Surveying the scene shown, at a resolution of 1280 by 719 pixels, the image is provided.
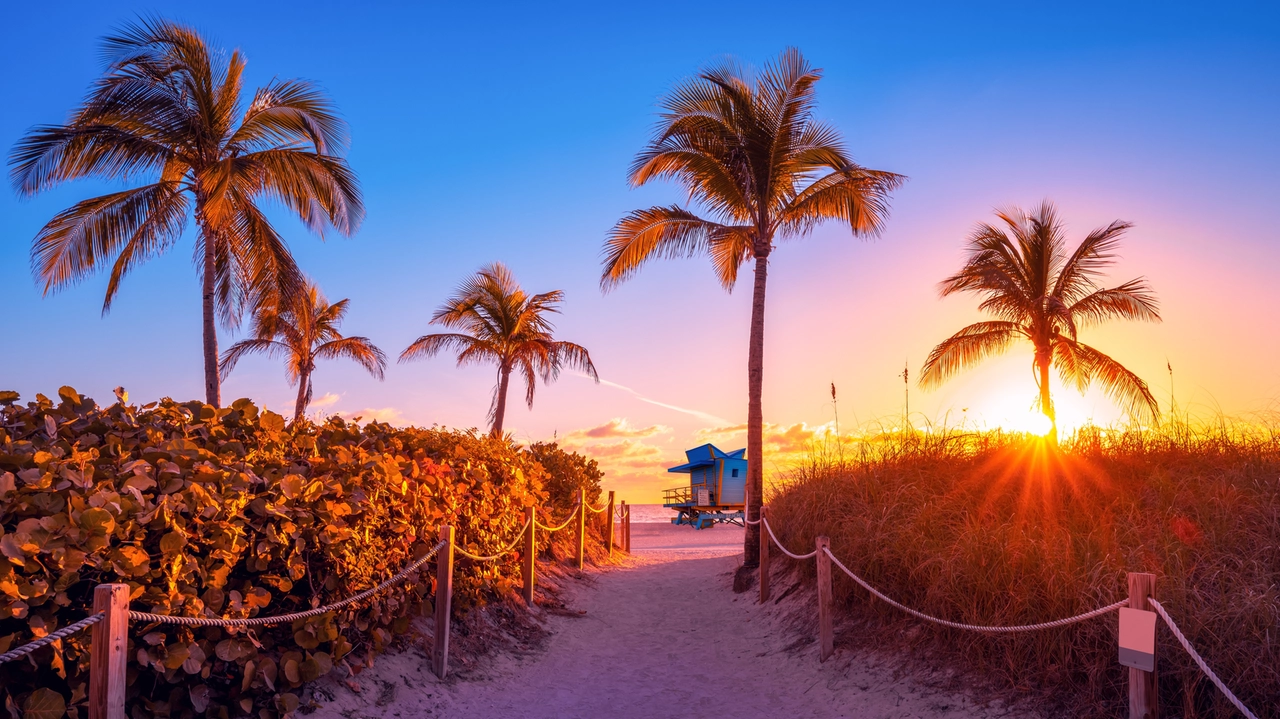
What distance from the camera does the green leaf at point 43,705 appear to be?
3613mm

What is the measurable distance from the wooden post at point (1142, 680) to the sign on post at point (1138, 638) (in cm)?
6

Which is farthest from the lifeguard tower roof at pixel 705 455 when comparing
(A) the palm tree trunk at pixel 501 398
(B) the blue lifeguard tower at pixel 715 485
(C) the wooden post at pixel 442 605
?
(C) the wooden post at pixel 442 605

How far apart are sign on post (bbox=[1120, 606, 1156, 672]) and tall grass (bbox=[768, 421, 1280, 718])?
27.3 inches

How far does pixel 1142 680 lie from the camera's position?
4355mm

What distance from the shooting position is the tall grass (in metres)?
4.94

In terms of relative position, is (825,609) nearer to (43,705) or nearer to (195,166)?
(43,705)

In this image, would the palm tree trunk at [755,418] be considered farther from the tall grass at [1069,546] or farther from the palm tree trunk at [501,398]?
the palm tree trunk at [501,398]

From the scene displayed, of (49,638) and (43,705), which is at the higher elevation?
(49,638)

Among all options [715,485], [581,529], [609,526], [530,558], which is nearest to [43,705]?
[530,558]

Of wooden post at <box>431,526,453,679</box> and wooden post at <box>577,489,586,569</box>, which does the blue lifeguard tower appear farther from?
wooden post at <box>431,526,453,679</box>

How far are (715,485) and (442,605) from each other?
26477 millimetres

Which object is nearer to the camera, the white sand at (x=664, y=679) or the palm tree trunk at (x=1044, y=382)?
the white sand at (x=664, y=679)

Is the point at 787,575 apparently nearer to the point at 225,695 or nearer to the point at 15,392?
the point at 225,695

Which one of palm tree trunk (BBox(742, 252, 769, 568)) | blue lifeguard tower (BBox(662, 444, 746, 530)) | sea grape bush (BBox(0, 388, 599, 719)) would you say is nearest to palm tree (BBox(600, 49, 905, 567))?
palm tree trunk (BBox(742, 252, 769, 568))
